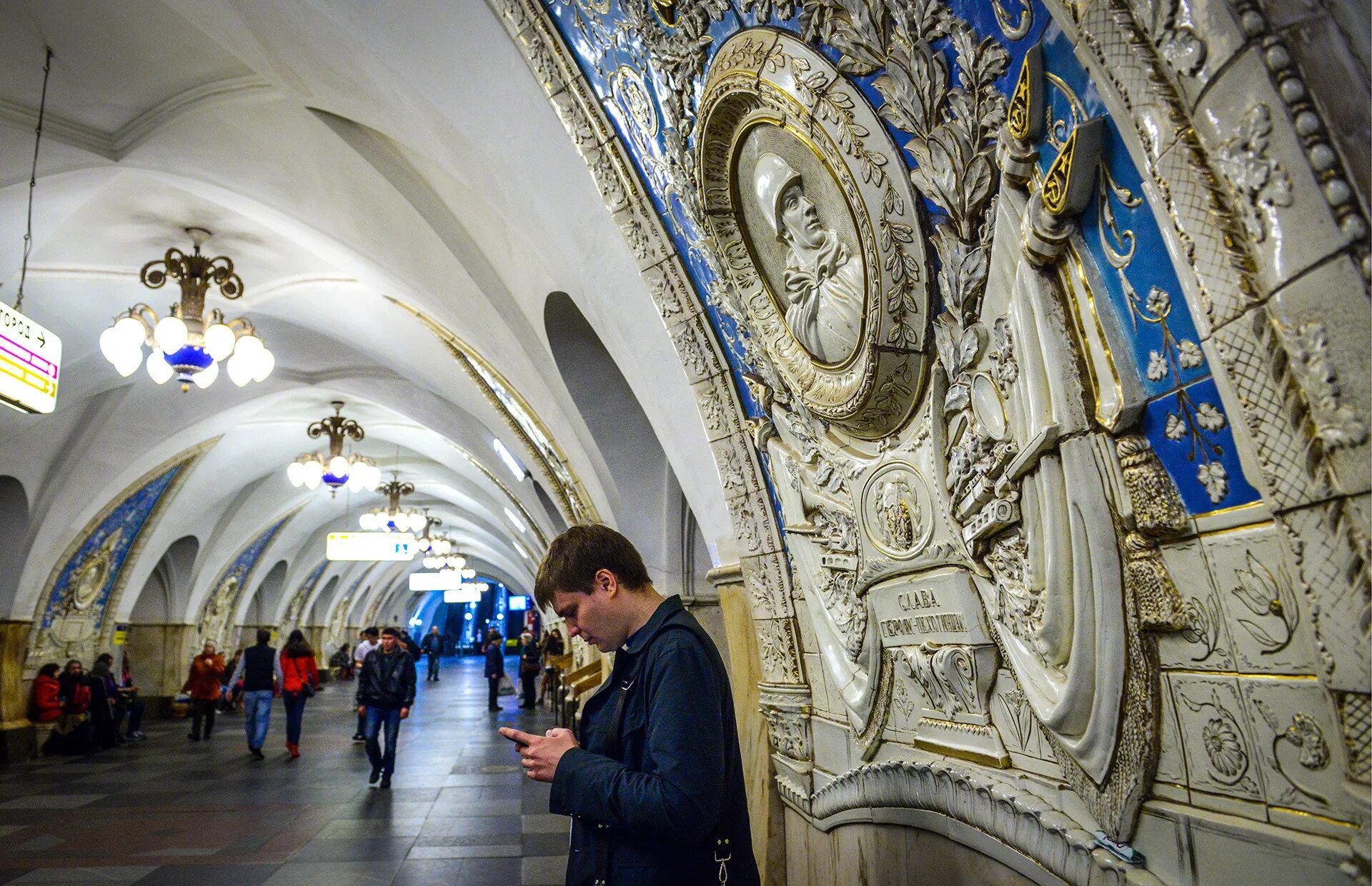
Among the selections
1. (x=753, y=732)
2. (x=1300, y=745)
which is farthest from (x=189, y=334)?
(x=1300, y=745)

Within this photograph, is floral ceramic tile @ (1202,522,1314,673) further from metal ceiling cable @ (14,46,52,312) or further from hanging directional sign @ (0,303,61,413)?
metal ceiling cable @ (14,46,52,312)

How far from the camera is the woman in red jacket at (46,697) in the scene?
31.6 feet

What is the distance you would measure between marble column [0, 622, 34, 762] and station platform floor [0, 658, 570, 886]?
396mm

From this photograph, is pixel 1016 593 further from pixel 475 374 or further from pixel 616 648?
pixel 475 374

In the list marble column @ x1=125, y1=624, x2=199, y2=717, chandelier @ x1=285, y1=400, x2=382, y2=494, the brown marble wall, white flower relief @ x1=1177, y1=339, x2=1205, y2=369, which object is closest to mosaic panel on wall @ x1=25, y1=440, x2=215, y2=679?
chandelier @ x1=285, y1=400, x2=382, y2=494

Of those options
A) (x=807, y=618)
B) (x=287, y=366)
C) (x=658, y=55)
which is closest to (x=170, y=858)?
(x=807, y=618)

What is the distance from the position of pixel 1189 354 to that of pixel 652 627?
98 cm

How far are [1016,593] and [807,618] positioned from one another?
4.38 feet

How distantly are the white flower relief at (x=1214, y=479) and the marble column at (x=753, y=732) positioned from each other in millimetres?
2248

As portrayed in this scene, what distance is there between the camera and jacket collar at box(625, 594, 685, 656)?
4.98 ft

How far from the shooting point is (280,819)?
222 inches

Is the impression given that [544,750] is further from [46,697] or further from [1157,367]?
[46,697]

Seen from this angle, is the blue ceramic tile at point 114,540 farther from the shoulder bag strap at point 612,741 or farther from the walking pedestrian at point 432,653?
the shoulder bag strap at point 612,741

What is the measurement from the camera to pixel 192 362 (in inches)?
246
